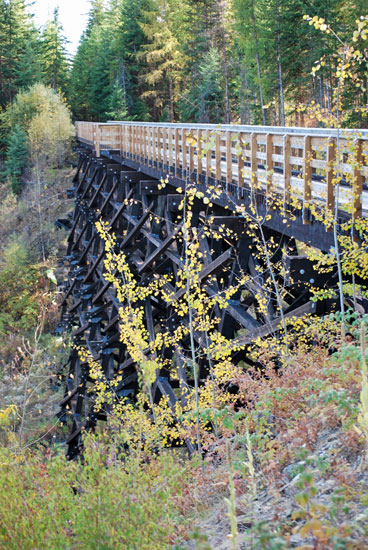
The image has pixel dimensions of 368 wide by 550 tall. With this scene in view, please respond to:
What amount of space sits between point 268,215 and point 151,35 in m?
37.1

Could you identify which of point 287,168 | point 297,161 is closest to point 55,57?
point 287,168

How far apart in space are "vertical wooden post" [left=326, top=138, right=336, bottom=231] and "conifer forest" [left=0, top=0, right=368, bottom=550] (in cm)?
2

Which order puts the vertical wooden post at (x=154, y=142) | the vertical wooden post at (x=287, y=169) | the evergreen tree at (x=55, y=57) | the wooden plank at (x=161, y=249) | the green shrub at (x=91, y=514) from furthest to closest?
the evergreen tree at (x=55, y=57), the vertical wooden post at (x=154, y=142), the wooden plank at (x=161, y=249), the vertical wooden post at (x=287, y=169), the green shrub at (x=91, y=514)

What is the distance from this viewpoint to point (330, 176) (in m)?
5.93

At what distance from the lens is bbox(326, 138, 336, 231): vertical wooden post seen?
226 inches

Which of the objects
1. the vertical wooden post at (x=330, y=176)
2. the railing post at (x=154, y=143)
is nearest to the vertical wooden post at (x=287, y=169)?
the vertical wooden post at (x=330, y=176)

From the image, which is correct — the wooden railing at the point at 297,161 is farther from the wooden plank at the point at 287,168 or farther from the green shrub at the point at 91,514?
the green shrub at the point at 91,514

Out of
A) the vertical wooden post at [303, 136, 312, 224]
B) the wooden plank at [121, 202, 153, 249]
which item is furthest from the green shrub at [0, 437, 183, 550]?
the wooden plank at [121, 202, 153, 249]

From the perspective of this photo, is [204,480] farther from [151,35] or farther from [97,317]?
[151,35]

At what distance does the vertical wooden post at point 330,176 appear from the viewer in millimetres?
5737

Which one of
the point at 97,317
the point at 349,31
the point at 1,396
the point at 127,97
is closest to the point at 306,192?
the point at 97,317

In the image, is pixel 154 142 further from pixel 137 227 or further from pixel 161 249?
pixel 161 249

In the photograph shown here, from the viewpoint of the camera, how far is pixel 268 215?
683 cm

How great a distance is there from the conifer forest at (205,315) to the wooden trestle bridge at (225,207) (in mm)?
40
